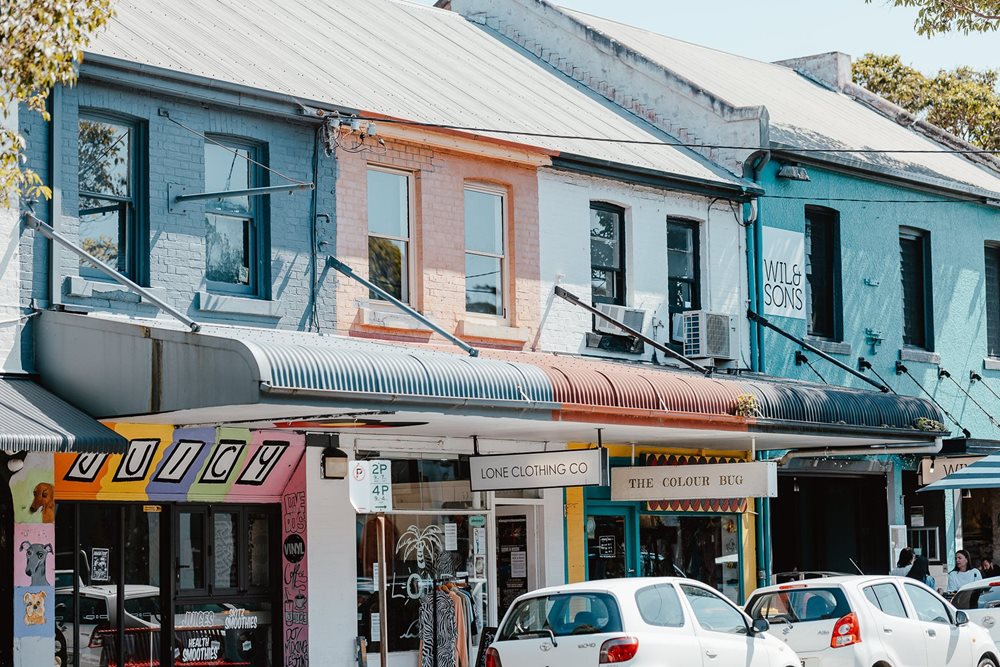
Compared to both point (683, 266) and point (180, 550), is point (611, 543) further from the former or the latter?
point (180, 550)

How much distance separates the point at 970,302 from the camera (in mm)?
26266

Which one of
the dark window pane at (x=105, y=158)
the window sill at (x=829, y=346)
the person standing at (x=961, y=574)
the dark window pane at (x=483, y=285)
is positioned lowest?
the person standing at (x=961, y=574)

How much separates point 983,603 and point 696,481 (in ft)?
12.3

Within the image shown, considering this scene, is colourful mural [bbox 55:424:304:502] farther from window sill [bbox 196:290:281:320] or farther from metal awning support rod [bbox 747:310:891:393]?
metal awning support rod [bbox 747:310:891:393]

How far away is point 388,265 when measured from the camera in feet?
58.6

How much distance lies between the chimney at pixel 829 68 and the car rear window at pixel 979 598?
15.4 m

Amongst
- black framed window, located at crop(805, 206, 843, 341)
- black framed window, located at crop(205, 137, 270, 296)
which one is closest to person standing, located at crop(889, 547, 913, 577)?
black framed window, located at crop(805, 206, 843, 341)

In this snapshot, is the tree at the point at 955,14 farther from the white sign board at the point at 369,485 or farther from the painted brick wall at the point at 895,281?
the white sign board at the point at 369,485

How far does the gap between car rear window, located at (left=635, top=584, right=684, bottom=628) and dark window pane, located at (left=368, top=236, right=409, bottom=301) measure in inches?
210

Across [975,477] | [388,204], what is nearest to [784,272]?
[975,477]

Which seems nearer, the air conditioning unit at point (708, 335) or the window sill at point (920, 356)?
the air conditioning unit at point (708, 335)

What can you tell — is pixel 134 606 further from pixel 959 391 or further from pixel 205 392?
pixel 959 391

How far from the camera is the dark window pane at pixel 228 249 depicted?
16.1 metres

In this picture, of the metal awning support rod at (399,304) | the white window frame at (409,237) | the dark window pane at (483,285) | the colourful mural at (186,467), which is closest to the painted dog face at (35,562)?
the colourful mural at (186,467)
